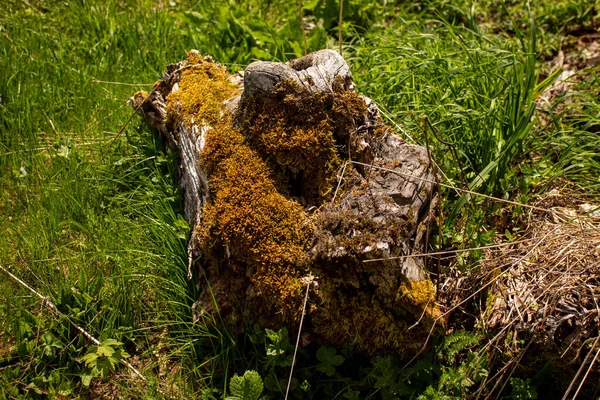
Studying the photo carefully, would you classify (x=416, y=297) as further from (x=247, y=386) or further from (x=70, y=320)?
(x=70, y=320)

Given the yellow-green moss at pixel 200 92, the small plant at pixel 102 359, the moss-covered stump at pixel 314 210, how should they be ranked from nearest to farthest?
the moss-covered stump at pixel 314 210
the small plant at pixel 102 359
the yellow-green moss at pixel 200 92

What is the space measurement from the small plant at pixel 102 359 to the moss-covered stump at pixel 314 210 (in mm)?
466

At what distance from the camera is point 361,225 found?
2658 millimetres

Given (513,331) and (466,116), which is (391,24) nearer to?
(466,116)

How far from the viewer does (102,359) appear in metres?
2.88

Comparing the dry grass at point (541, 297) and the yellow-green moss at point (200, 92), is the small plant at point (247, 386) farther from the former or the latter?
the yellow-green moss at point (200, 92)

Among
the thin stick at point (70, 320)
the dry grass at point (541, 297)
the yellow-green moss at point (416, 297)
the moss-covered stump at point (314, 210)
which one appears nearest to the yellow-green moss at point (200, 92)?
the moss-covered stump at point (314, 210)

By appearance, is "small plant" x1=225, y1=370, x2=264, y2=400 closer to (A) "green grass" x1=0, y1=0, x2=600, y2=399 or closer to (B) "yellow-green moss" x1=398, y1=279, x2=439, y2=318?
(A) "green grass" x1=0, y1=0, x2=600, y2=399

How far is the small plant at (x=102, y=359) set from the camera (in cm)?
284

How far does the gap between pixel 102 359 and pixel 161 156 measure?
134 cm

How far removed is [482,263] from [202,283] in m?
1.43

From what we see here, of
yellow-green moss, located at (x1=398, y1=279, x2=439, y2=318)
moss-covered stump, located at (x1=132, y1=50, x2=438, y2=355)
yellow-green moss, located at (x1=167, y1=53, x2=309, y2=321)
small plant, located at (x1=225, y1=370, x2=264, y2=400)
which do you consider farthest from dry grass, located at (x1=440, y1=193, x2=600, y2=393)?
small plant, located at (x1=225, y1=370, x2=264, y2=400)

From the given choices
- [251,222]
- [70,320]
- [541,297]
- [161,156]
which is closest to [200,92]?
[161,156]

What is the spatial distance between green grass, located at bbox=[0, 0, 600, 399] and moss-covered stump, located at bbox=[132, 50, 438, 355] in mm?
190
